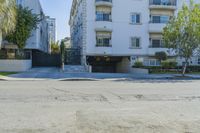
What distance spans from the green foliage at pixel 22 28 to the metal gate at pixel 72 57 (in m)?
7.35

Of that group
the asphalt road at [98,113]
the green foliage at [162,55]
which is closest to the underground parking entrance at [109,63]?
the green foliage at [162,55]

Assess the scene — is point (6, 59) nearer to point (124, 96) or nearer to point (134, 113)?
point (124, 96)

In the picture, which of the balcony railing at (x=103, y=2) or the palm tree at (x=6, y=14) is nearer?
the palm tree at (x=6, y=14)

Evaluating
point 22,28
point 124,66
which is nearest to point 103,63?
point 124,66

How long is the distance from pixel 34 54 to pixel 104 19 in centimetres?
1242

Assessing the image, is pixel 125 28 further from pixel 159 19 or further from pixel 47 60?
pixel 47 60

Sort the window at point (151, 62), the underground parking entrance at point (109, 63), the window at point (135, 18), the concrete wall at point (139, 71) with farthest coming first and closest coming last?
the underground parking entrance at point (109, 63), the window at point (151, 62), the window at point (135, 18), the concrete wall at point (139, 71)

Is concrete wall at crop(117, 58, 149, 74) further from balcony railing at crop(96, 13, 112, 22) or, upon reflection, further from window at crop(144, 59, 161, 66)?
balcony railing at crop(96, 13, 112, 22)

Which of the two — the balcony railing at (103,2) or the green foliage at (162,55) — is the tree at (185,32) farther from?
the balcony railing at (103,2)

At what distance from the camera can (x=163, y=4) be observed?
1487 inches

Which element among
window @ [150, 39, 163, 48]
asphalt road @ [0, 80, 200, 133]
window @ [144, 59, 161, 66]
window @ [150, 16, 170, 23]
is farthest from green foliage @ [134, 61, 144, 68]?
asphalt road @ [0, 80, 200, 133]

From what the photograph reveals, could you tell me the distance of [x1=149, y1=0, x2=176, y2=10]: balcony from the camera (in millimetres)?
37469

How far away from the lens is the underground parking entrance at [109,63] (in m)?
38.8

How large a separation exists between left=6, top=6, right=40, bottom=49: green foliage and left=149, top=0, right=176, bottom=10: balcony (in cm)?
1538
